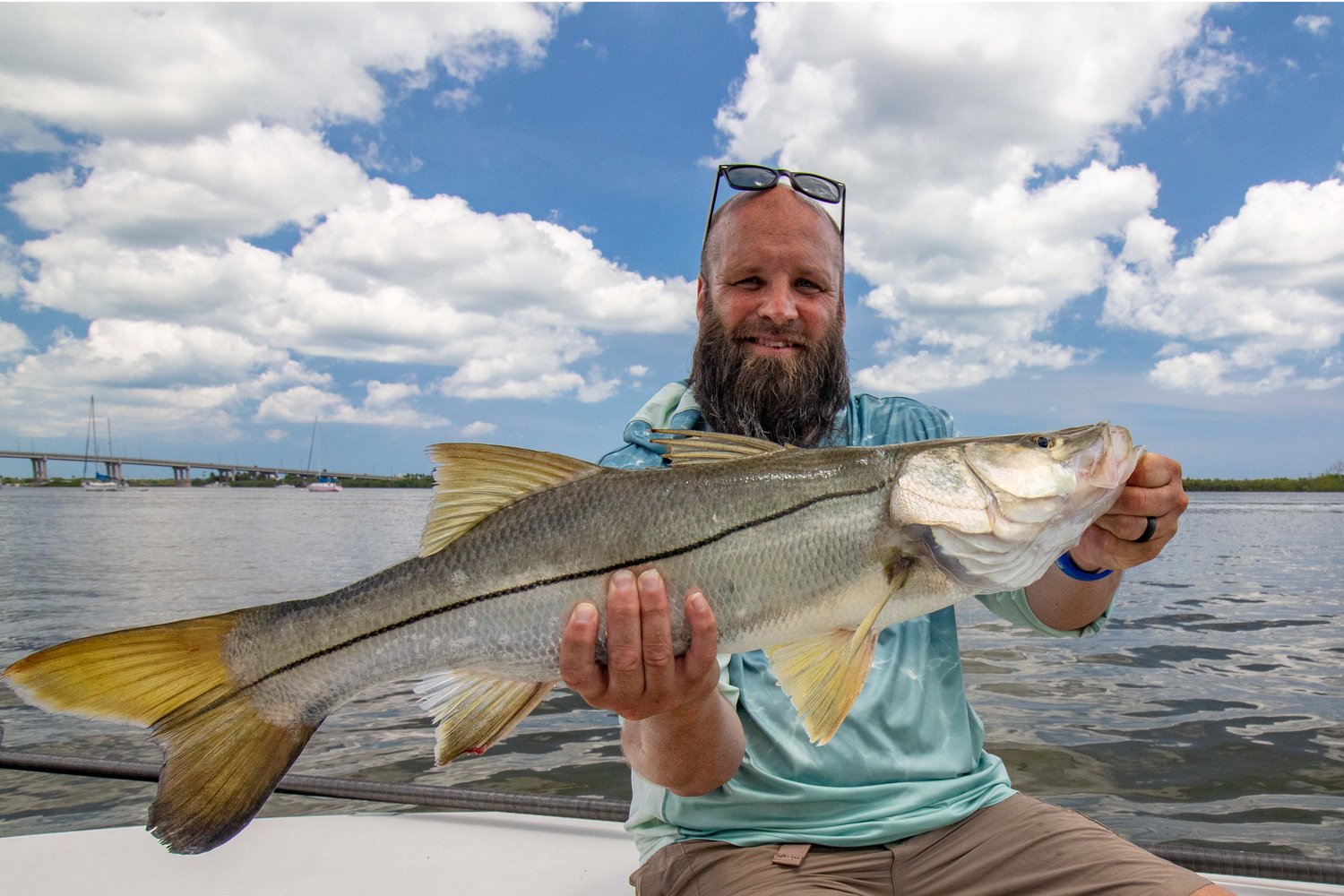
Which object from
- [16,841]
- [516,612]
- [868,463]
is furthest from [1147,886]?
[16,841]

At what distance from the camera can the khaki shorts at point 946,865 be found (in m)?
2.56

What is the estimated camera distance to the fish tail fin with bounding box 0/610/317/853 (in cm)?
199

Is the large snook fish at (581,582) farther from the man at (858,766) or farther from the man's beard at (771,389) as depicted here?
the man's beard at (771,389)

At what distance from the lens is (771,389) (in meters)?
3.78

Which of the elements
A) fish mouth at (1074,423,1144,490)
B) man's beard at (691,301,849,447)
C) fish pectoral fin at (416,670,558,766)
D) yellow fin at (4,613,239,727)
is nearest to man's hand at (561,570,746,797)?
fish pectoral fin at (416,670,558,766)

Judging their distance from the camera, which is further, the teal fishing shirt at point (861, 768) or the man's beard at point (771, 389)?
the man's beard at point (771, 389)

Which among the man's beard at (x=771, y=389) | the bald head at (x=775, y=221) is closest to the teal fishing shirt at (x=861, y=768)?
the man's beard at (x=771, y=389)

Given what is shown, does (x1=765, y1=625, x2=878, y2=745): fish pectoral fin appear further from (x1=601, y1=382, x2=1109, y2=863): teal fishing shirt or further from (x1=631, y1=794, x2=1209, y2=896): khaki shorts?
(x1=631, y1=794, x2=1209, y2=896): khaki shorts

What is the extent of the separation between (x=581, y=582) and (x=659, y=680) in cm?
35

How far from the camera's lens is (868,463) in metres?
2.37

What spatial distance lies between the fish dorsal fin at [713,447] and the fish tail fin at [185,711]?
Result: 1.22m

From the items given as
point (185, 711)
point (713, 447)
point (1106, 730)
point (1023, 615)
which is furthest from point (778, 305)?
point (1106, 730)

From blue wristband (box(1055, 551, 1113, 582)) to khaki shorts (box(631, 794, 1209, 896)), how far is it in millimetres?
788

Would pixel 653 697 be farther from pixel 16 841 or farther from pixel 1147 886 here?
pixel 16 841
